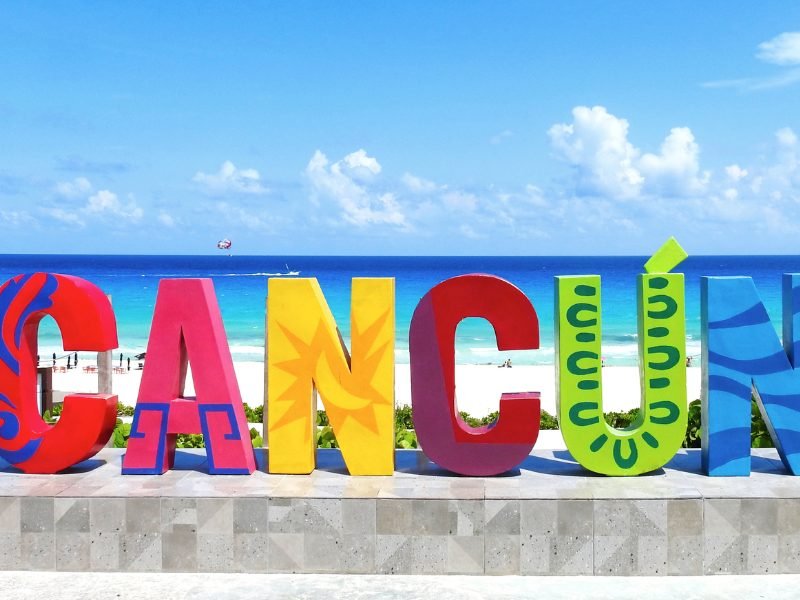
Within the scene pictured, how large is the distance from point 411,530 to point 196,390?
124 inches

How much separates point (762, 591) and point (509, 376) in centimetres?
2650

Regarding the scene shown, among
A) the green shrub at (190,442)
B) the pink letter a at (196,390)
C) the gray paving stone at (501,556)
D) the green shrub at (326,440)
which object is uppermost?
the pink letter a at (196,390)

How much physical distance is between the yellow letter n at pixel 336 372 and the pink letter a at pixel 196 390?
1.67ft

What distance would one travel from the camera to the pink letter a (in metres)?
10.5

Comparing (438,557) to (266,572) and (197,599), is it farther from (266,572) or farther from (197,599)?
(197,599)

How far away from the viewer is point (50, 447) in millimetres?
10641

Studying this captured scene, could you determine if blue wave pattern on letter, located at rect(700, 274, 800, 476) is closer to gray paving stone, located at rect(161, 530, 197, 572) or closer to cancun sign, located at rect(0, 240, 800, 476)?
cancun sign, located at rect(0, 240, 800, 476)

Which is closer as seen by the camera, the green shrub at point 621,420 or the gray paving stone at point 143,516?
the gray paving stone at point 143,516

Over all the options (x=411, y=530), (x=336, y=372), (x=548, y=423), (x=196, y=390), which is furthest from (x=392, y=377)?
(x=548, y=423)

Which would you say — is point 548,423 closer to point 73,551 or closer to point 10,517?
point 73,551

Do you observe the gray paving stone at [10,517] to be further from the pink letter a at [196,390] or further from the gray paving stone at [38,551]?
the pink letter a at [196,390]

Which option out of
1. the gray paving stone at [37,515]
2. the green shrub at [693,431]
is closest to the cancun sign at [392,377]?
the gray paving stone at [37,515]

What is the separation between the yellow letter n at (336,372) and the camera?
10.5 m

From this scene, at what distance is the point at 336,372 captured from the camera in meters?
10.5
